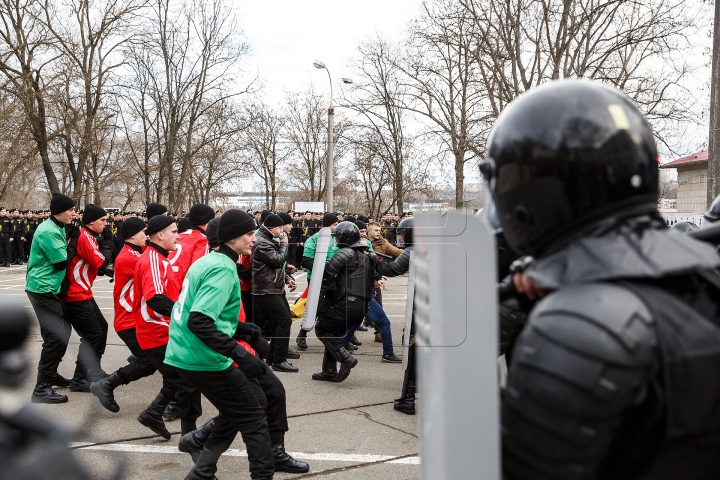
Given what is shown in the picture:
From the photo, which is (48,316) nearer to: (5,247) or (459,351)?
(459,351)

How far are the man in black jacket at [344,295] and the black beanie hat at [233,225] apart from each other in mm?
3168

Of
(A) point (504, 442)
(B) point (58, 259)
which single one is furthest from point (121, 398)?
(A) point (504, 442)

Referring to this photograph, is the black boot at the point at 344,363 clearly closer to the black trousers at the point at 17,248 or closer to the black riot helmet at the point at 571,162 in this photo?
the black riot helmet at the point at 571,162

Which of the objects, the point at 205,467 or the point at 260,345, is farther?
the point at 260,345

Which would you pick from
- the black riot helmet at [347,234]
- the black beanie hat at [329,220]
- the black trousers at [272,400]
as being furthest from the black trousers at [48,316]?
the black beanie hat at [329,220]

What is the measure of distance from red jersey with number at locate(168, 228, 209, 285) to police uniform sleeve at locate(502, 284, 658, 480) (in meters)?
5.74

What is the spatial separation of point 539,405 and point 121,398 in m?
6.34

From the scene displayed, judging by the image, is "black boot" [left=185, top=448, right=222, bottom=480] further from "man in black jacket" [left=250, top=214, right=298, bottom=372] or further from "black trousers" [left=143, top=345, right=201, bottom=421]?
"man in black jacket" [left=250, top=214, right=298, bottom=372]

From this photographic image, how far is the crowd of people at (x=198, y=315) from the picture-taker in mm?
4066

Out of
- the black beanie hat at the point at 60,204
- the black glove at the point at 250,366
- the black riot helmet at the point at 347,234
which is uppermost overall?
the black beanie hat at the point at 60,204

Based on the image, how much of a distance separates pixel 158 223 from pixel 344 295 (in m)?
2.53

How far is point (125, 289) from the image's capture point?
6.15 meters

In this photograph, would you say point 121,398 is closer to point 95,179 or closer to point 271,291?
point 271,291

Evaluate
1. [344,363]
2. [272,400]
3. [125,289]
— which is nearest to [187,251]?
[125,289]
